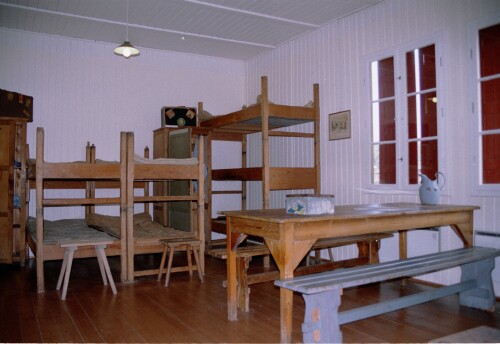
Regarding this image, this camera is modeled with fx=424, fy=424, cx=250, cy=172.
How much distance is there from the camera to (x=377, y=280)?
116 inches

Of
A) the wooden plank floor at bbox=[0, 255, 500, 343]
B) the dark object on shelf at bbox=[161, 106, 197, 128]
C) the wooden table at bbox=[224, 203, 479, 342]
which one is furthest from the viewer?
the dark object on shelf at bbox=[161, 106, 197, 128]

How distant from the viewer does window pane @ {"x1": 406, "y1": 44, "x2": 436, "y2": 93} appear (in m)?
4.95

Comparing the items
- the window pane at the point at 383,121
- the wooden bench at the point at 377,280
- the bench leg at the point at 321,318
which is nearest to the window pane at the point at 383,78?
the window pane at the point at 383,121

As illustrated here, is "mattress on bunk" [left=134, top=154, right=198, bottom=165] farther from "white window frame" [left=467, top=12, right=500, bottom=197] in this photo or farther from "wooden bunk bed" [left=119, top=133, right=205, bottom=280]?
"white window frame" [left=467, top=12, right=500, bottom=197]

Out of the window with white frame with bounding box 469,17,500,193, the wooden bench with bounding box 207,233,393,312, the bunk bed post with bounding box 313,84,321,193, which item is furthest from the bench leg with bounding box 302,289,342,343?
the bunk bed post with bounding box 313,84,321,193

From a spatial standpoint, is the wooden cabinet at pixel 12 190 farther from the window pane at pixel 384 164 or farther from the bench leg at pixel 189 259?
the window pane at pixel 384 164

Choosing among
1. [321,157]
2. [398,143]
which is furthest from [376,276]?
[321,157]

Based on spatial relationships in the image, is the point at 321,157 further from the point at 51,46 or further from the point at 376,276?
the point at 51,46

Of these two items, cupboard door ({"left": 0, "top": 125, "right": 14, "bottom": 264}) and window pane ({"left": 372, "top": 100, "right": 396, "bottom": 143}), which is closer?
window pane ({"left": 372, "top": 100, "right": 396, "bottom": 143})

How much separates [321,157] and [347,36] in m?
1.77

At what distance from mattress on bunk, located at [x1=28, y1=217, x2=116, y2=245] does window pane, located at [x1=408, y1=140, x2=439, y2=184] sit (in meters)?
3.65

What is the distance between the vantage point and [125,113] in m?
7.45

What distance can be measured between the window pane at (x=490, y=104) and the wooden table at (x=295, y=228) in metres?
1.05

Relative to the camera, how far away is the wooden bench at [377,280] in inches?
108
